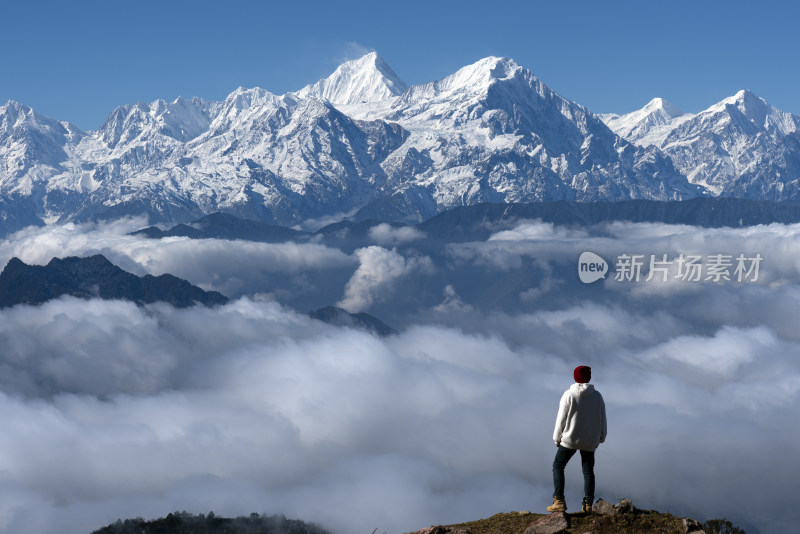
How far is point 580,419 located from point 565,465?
2.50m

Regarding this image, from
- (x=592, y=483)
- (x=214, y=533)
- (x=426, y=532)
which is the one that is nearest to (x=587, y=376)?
(x=592, y=483)

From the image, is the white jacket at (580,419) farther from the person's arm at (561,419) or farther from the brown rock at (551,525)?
the brown rock at (551,525)

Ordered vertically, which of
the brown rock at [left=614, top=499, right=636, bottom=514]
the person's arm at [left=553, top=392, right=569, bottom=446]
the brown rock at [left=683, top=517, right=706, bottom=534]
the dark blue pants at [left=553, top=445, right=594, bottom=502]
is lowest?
the brown rock at [left=683, top=517, right=706, bottom=534]

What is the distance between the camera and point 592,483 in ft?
88.0

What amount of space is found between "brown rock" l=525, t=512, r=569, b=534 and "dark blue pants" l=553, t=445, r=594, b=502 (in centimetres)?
92

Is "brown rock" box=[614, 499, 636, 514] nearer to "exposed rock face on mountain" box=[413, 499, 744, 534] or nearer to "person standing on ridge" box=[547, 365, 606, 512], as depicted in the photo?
"exposed rock face on mountain" box=[413, 499, 744, 534]

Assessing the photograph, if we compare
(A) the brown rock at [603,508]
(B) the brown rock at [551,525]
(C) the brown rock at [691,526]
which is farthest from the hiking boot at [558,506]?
(C) the brown rock at [691,526]

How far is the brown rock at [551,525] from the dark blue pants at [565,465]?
36.1 inches

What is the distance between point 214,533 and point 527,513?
188 meters

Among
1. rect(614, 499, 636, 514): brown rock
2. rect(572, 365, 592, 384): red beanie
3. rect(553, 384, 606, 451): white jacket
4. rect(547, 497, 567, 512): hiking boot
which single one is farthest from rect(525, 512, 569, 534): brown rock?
rect(572, 365, 592, 384): red beanie

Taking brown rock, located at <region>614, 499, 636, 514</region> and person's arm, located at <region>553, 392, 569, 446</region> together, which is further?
brown rock, located at <region>614, 499, 636, 514</region>

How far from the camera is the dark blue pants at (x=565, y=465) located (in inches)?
1019

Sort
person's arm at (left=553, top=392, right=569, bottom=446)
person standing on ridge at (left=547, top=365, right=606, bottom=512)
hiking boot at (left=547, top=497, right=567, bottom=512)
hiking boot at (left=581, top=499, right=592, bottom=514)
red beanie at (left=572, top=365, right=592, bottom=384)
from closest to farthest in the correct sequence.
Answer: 1. red beanie at (left=572, top=365, right=592, bottom=384)
2. person standing on ridge at (left=547, top=365, right=606, bottom=512)
3. person's arm at (left=553, top=392, right=569, bottom=446)
4. hiking boot at (left=581, top=499, right=592, bottom=514)
5. hiking boot at (left=547, top=497, right=567, bottom=512)

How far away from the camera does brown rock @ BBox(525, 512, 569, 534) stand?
2584cm
